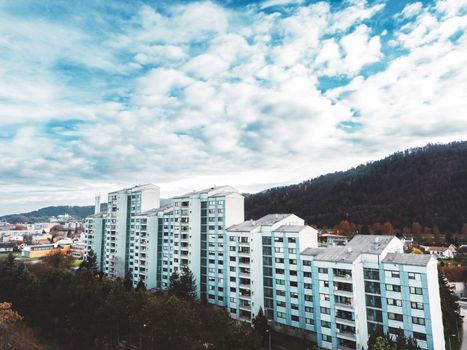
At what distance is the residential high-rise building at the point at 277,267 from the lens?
152ft

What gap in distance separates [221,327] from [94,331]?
23.0m

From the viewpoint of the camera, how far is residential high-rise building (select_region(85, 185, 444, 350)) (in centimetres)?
4628

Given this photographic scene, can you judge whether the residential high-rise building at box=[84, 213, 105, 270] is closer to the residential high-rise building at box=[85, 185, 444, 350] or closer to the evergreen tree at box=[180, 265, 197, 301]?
the residential high-rise building at box=[85, 185, 444, 350]

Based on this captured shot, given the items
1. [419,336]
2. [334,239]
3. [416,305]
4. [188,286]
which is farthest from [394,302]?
[334,239]

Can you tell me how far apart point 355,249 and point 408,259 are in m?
8.27

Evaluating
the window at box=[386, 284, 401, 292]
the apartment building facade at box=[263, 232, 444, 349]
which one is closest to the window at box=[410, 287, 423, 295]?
the apartment building facade at box=[263, 232, 444, 349]

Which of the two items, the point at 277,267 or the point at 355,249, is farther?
the point at 277,267

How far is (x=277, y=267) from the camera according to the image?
63.1 meters

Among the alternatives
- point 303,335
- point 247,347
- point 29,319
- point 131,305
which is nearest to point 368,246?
point 303,335

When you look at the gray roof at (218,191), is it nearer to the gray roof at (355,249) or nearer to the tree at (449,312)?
the gray roof at (355,249)

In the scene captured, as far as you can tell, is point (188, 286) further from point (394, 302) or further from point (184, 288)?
point (394, 302)

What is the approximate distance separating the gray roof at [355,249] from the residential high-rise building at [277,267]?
0.17 metres

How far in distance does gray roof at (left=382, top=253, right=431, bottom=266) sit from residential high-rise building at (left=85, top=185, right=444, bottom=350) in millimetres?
141

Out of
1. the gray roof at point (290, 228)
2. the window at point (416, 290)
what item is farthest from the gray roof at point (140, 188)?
the window at point (416, 290)
